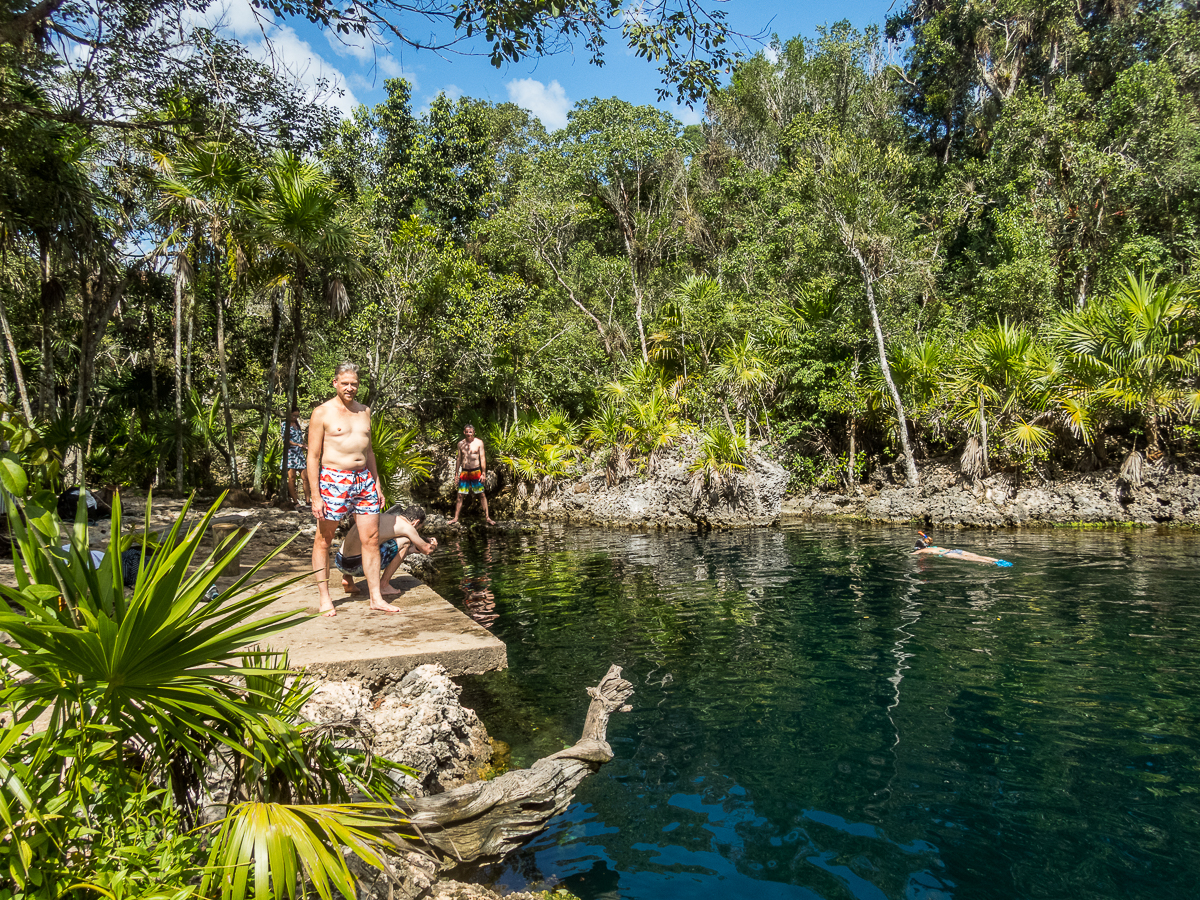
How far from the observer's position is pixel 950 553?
1113 cm

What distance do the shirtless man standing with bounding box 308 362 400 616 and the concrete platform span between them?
11.4 inches

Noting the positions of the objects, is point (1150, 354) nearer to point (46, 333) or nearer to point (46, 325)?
point (46, 325)

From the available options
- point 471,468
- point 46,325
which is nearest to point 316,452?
point 471,468

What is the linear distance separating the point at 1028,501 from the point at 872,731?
43.5ft

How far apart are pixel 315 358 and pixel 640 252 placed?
13.1 metres

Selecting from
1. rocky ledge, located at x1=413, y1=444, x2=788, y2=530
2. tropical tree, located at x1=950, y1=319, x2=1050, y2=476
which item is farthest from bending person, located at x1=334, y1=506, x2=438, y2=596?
tropical tree, located at x1=950, y1=319, x2=1050, y2=476

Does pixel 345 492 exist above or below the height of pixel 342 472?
below

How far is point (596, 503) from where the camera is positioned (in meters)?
18.9

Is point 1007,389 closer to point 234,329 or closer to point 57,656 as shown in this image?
point 57,656

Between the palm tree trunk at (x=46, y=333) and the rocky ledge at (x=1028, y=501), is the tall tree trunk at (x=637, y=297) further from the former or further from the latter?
the palm tree trunk at (x=46, y=333)

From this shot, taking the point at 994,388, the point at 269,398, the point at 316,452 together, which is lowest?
the point at 316,452

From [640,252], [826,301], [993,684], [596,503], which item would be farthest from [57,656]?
[640,252]

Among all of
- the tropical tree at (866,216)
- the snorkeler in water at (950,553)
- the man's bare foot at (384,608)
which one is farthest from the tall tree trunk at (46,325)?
the tropical tree at (866,216)

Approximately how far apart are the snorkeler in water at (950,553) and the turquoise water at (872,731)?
45.5 inches
